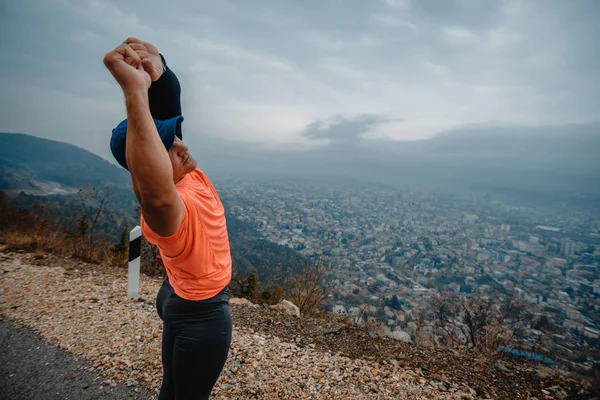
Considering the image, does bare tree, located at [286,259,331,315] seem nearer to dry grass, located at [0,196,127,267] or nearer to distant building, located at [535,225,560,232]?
dry grass, located at [0,196,127,267]

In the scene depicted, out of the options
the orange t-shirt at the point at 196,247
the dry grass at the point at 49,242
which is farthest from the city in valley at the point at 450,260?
the dry grass at the point at 49,242

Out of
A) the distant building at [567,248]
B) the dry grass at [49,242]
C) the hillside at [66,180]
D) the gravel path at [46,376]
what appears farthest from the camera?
the distant building at [567,248]

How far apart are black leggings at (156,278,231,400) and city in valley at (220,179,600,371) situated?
12.5ft

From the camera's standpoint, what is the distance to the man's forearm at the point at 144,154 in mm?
711

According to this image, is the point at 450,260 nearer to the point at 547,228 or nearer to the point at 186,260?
the point at 547,228

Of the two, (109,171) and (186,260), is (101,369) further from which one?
(109,171)

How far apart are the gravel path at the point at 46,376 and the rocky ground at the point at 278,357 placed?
0.24ft

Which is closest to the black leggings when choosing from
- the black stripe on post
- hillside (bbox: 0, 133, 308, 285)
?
Result: the black stripe on post

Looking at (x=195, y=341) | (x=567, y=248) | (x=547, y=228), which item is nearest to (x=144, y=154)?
(x=195, y=341)

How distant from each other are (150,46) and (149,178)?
0.71 meters

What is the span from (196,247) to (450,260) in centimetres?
2211

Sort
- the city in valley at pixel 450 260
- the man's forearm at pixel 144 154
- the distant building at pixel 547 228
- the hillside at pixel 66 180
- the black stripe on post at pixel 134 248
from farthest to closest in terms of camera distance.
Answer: the distant building at pixel 547 228
the hillside at pixel 66 180
the city in valley at pixel 450 260
the black stripe on post at pixel 134 248
the man's forearm at pixel 144 154

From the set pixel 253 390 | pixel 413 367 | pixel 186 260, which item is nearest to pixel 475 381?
pixel 413 367

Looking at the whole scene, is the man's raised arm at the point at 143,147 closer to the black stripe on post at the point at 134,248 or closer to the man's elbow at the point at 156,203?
the man's elbow at the point at 156,203
